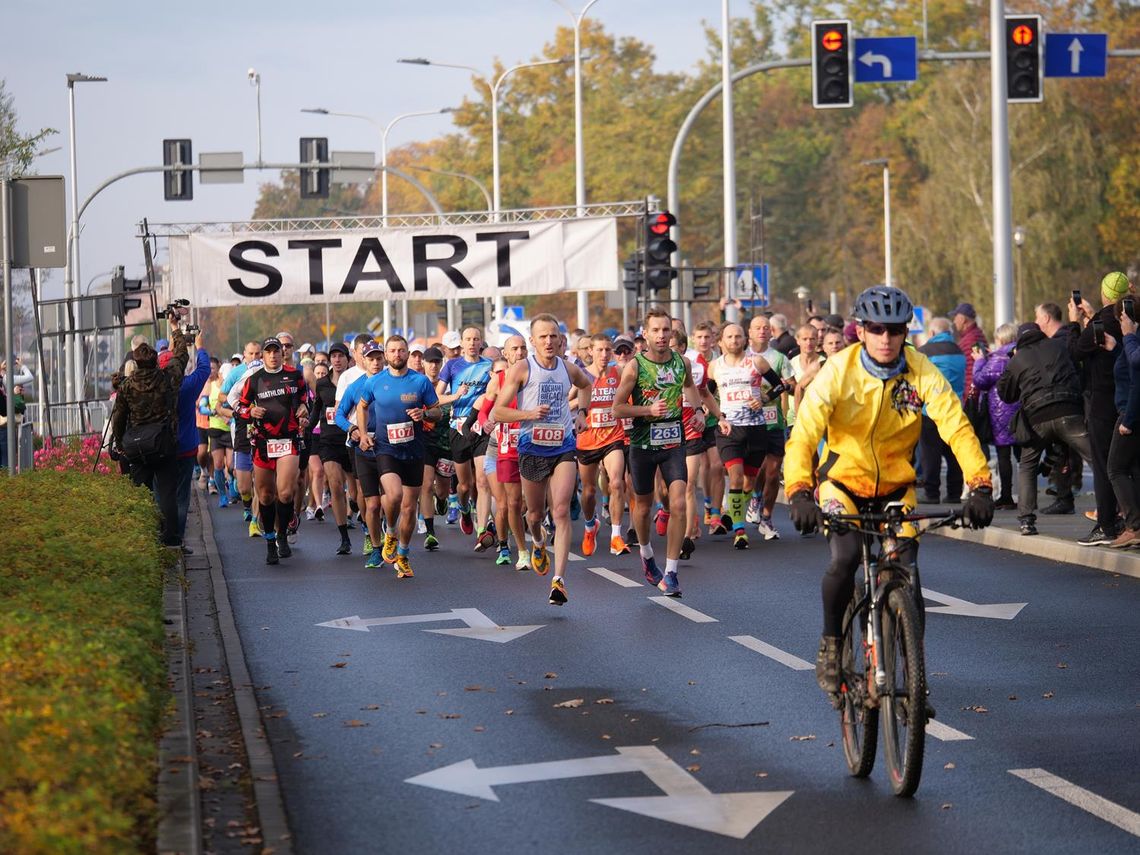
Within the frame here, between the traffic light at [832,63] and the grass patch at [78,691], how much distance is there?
15314 millimetres

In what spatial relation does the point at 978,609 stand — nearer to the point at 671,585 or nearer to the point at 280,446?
the point at 671,585

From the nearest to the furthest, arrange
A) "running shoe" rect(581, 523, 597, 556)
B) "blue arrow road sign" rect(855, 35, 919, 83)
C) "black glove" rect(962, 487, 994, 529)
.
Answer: "black glove" rect(962, 487, 994, 529), "running shoe" rect(581, 523, 597, 556), "blue arrow road sign" rect(855, 35, 919, 83)

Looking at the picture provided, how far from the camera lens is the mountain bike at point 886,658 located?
289 inches

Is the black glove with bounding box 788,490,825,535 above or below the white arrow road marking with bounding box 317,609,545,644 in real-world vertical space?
above

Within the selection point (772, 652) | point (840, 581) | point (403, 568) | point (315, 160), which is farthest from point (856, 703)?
point (315, 160)

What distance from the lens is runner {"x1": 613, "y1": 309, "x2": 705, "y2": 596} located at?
14562 millimetres

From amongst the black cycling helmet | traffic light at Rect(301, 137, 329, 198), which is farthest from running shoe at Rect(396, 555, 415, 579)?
traffic light at Rect(301, 137, 329, 198)

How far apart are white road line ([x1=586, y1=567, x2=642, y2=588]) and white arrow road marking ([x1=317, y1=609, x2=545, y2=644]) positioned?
5.98 ft

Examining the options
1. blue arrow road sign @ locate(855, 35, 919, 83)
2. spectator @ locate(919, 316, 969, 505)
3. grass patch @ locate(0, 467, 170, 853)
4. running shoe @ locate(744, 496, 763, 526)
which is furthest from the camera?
blue arrow road sign @ locate(855, 35, 919, 83)

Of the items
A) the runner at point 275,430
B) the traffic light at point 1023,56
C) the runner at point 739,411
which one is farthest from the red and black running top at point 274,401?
the traffic light at point 1023,56

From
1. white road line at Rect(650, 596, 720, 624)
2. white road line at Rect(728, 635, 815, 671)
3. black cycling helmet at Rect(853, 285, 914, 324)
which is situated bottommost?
white road line at Rect(650, 596, 720, 624)

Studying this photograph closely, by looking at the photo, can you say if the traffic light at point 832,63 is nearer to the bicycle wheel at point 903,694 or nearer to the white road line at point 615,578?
the white road line at point 615,578

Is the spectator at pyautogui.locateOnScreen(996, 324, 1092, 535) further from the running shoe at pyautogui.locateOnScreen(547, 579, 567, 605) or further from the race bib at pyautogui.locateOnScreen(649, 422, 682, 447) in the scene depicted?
the running shoe at pyautogui.locateOnScreen(547, 579, 567, 605)

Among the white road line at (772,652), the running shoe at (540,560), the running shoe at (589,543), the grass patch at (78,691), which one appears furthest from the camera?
the running shoe at (589,543)
